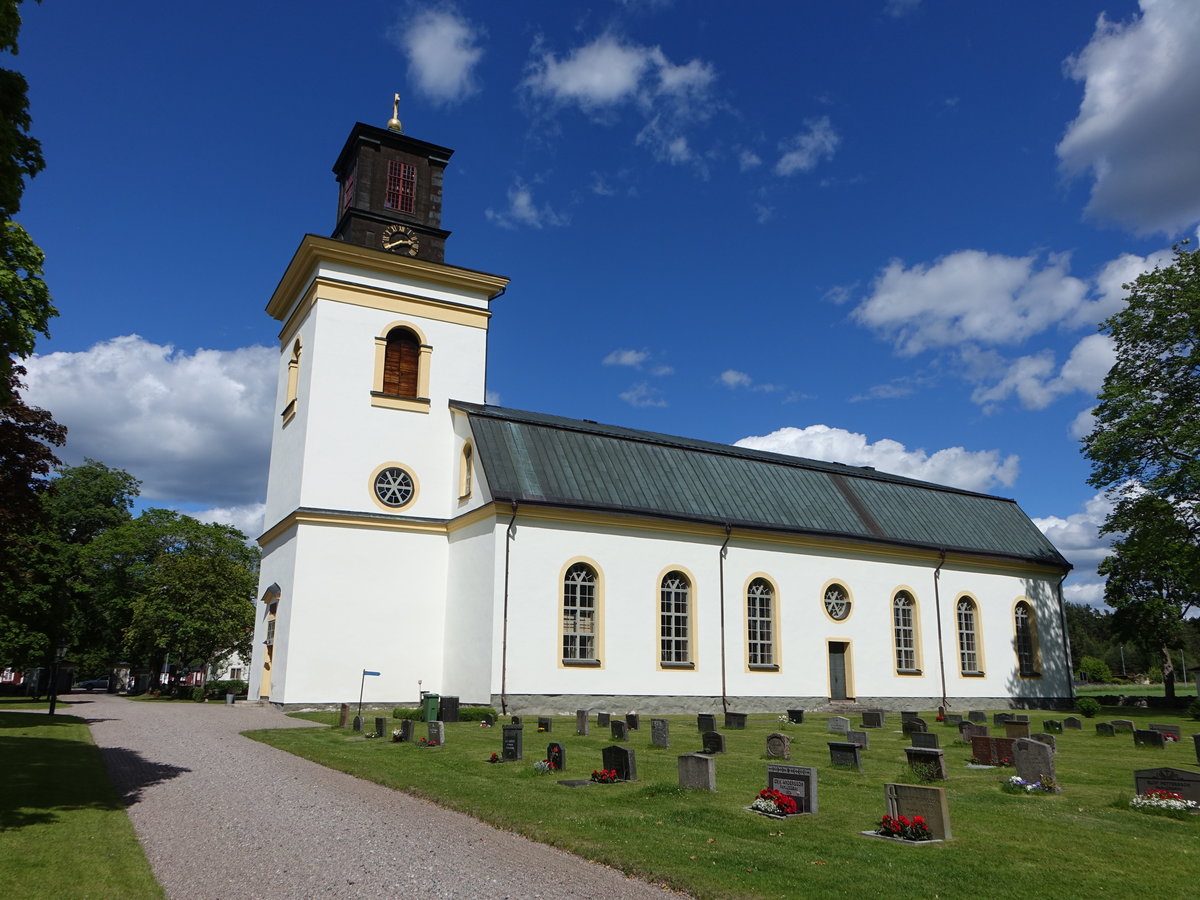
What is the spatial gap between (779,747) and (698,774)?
4.36m

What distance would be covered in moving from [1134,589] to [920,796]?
38.3 metres

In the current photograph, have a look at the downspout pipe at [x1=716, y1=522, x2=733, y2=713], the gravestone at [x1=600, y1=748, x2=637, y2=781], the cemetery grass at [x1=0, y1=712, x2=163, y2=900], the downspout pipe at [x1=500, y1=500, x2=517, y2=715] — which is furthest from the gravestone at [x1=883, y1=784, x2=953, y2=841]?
the downspout pipe at [x1=716, y1=522, x2=733, y2=713]

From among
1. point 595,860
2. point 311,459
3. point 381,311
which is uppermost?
point 381,311

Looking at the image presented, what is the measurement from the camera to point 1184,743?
19859 mm

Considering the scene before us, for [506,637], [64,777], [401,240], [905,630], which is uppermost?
[401,240]

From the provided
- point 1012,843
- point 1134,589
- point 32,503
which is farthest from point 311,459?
point 1134,589

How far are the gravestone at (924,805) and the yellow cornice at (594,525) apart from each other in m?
16.5

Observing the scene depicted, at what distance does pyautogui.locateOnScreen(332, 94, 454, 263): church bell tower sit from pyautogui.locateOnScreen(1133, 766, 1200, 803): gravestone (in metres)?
25.5

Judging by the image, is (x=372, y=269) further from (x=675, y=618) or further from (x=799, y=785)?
(x=799, y=785)

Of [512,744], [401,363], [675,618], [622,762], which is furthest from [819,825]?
[401,363]

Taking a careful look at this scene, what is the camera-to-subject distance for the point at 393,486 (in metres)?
27.5

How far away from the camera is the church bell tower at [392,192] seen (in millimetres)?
29547

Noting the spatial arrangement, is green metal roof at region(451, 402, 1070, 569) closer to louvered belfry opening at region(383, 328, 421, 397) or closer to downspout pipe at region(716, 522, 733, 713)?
downspout pipe at region(716, 522, 733, 713)

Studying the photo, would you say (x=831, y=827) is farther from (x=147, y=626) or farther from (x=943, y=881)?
(x=147, y=626)
